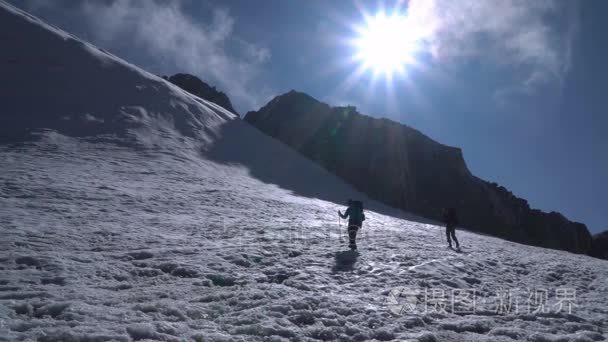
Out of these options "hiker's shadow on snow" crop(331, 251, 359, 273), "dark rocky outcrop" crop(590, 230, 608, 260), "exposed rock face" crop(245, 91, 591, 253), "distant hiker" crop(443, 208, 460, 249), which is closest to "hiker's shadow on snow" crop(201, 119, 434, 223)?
"exposed rock face" crop(245, 91, 591, 253)

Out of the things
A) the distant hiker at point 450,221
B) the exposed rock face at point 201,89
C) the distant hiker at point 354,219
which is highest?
the exposed rock face at point 201,89

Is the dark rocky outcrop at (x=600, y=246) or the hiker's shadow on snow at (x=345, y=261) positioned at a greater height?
the dark rocky outcrop at (x=600, y=246)

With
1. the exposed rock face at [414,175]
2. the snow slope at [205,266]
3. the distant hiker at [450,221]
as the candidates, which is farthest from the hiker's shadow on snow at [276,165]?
the distant hiker at [450,221]

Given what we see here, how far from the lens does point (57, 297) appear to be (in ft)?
26.3

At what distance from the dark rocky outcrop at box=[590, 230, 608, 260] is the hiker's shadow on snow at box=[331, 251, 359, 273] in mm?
44725

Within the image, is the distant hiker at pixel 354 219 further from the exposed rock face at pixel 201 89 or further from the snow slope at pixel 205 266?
the exposed rock face at pixel 201 89

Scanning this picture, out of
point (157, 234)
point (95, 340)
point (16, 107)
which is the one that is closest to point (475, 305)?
point (95, 340)

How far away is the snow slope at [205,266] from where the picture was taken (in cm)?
775

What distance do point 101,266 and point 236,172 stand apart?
2495 cm

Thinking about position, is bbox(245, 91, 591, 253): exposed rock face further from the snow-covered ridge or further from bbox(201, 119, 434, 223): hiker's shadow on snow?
the snow-covered ridge

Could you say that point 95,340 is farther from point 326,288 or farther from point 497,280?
point 497,280

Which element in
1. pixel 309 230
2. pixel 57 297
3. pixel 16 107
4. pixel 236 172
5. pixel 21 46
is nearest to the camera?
pixel 57 297

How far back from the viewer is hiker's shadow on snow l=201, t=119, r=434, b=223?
3628 centimetres

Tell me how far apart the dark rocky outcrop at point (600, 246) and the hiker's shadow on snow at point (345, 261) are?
44.7 metres
